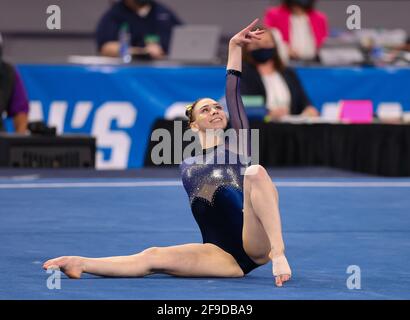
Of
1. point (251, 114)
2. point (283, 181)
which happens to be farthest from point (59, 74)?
point (283, 181)

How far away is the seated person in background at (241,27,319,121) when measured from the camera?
967 cm

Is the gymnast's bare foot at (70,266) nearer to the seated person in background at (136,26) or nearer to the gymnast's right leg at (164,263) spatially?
the gymnast's right leg at (164,263)

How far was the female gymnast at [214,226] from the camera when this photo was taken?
4.73 metres

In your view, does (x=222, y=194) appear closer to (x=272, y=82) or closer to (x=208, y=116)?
(x=208, y=116)

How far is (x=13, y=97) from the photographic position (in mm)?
9656

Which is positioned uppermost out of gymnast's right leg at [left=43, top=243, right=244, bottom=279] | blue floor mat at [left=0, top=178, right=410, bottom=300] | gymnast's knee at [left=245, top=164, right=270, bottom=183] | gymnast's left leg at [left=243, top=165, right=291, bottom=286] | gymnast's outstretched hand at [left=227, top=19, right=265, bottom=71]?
gymnast's outstretched hand at [left=227, top=19, right=265, bottom=71]

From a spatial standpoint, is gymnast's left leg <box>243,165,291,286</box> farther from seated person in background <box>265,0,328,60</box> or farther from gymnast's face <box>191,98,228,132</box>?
seated person in background <box>265,0,328,60</box>

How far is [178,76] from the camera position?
10.4m

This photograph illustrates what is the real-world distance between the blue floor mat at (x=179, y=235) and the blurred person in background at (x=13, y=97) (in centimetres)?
122

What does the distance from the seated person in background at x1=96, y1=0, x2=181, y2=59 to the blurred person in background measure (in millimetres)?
1528

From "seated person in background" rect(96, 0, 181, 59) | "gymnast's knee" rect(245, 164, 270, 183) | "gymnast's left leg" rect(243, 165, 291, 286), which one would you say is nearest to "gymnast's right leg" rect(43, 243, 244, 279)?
"gymnast's left leg" rect(243, 165, 291, 286)

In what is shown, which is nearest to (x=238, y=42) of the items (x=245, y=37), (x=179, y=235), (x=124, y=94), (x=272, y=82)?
(x=245, y=37)

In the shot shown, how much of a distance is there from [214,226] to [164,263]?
265 millimetres

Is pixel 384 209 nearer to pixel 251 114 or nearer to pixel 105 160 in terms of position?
pixel 251 114
